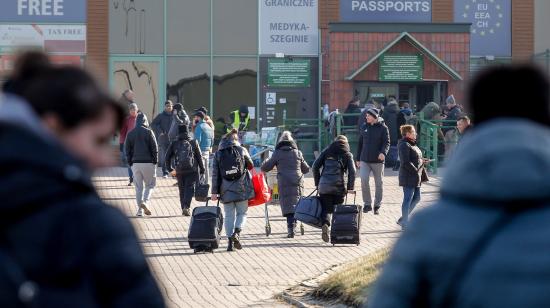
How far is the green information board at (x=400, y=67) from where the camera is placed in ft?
108

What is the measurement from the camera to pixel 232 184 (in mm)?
15922

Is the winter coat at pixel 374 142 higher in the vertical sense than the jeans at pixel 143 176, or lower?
higher

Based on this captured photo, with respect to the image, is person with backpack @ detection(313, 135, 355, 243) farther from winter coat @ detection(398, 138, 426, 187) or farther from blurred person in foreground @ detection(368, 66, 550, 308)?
blurred person in foreground @ detection(368, 66, 550, 308)

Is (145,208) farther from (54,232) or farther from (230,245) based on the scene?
(54,232)

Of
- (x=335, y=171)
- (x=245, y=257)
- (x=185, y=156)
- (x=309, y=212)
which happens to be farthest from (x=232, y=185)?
(x=185, y=156)

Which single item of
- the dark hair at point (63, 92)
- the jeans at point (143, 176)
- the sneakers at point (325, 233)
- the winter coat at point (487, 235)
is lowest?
the sneakers at point (325, 233)

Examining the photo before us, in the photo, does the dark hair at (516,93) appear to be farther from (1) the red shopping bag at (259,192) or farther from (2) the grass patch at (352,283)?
(1) the red shopping bag at (259,192)

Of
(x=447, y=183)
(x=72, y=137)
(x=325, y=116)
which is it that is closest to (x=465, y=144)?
(x=447, y=183)

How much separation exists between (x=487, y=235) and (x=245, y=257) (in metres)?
12.3

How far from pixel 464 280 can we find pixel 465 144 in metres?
0.40

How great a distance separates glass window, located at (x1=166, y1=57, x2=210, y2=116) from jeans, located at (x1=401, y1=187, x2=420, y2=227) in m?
16.2

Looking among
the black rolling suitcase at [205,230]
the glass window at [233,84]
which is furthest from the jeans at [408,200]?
the glass window at [233,84]

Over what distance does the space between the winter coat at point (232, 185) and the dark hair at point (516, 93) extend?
12475 millimetres

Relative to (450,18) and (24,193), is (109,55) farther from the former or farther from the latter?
(24,193)
